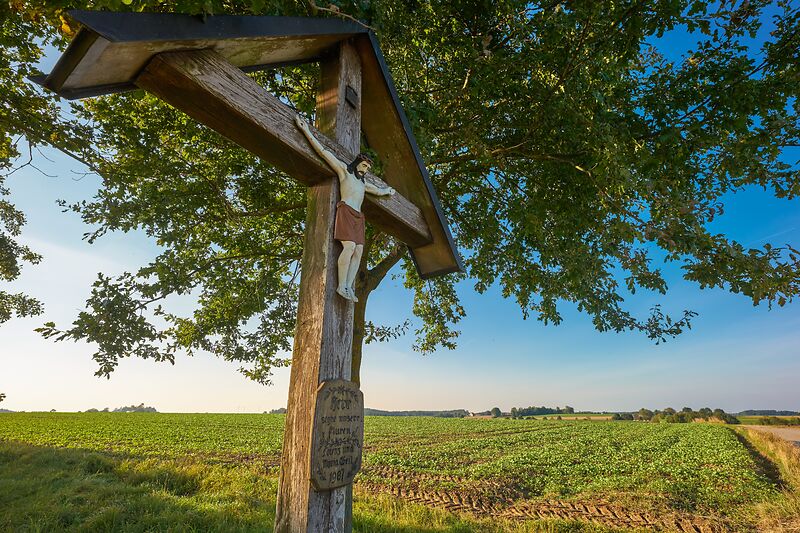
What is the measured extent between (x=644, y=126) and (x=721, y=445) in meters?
24.9

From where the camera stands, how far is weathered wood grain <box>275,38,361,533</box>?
91.4 inches

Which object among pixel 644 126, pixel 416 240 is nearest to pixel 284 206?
pixel 416 240

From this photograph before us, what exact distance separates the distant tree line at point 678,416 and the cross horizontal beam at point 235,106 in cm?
6999

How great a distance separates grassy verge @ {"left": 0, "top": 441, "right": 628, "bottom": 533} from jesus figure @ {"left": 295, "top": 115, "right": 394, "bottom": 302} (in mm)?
4523

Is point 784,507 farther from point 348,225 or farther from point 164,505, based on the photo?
point 164,505

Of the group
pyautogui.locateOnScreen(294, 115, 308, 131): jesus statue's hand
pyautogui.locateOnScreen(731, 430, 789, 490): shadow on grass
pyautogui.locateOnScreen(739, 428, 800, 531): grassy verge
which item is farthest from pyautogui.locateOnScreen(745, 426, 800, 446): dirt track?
pyautogui.locateOnScreen(294, 115, 308, 131): jesus statue's hand

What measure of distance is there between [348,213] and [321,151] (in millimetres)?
499

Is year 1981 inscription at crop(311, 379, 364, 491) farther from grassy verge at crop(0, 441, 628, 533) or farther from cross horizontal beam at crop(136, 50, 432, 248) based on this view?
grassy verge at crop(0, 441, 628, 533)

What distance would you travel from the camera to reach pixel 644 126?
5.66m

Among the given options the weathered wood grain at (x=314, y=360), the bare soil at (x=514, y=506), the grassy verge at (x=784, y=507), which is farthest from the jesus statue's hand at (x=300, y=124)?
the grassy verge at (x=784, y=507)

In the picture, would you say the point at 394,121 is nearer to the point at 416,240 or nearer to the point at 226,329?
the point at 416,240

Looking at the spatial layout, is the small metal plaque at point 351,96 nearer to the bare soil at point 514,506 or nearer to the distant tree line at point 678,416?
the bare soil at point 514,506

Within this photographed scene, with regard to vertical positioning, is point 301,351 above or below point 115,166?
below

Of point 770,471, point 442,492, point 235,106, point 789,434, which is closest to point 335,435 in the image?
point 235,106
